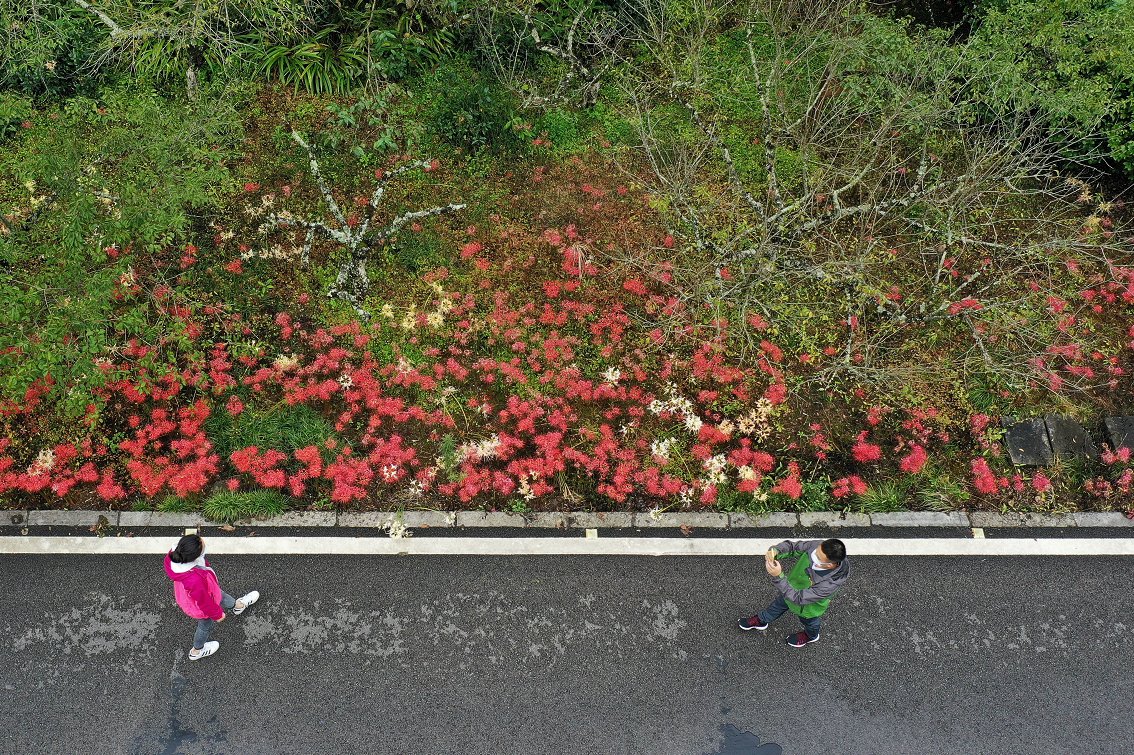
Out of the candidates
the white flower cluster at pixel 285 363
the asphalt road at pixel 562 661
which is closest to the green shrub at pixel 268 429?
the white flower cluster at pixel 285 363

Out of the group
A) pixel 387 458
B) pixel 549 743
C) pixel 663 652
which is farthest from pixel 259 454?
pixel 663 652

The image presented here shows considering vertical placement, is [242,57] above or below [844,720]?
above

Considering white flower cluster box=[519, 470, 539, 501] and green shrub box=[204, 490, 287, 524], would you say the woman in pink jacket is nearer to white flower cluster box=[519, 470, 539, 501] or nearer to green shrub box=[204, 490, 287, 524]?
green shrub box=[204, 490, 287, 524]

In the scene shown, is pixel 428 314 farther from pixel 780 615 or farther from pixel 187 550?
pixel 780 615

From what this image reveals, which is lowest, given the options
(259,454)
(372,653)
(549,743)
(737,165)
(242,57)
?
(549,743)

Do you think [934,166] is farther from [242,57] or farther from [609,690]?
[242,57]

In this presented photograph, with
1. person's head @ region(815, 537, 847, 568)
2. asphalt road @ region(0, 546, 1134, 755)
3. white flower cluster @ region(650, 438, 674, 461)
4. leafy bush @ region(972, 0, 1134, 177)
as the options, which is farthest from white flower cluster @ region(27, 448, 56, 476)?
leafy bush @ region(972, 0, 1134, 177)
